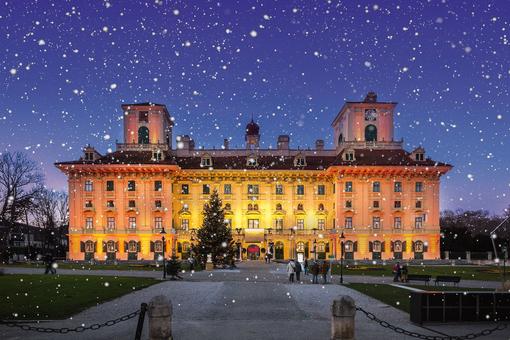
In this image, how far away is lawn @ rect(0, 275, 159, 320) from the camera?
692 inches

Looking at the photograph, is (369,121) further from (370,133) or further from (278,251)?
(278,251)

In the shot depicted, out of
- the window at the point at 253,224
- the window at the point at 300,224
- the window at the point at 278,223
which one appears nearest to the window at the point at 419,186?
the window at the point at 300,224

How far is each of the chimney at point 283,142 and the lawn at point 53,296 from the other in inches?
2010

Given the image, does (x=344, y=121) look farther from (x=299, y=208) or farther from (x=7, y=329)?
(x=7, y=329)

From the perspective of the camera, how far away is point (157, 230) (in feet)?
237

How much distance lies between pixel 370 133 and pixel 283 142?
43.5 feet

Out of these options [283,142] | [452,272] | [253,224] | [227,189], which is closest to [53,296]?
[452,272]

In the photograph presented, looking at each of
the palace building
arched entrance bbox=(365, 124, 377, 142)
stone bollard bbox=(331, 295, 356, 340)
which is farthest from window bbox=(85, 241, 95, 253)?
stone bollard bbox=(331, 295, 356, 340)

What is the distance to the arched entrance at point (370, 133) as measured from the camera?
79419 mm

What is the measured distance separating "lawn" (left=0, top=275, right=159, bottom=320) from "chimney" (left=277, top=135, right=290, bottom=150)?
51.1m

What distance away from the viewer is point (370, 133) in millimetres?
79500

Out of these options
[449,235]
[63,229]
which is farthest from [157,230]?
[449,235]

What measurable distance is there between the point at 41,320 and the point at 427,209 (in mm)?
64414

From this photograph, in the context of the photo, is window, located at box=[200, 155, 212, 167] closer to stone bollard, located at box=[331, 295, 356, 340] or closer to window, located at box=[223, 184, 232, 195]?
window, located at box=[223, 184, 232, 195]
